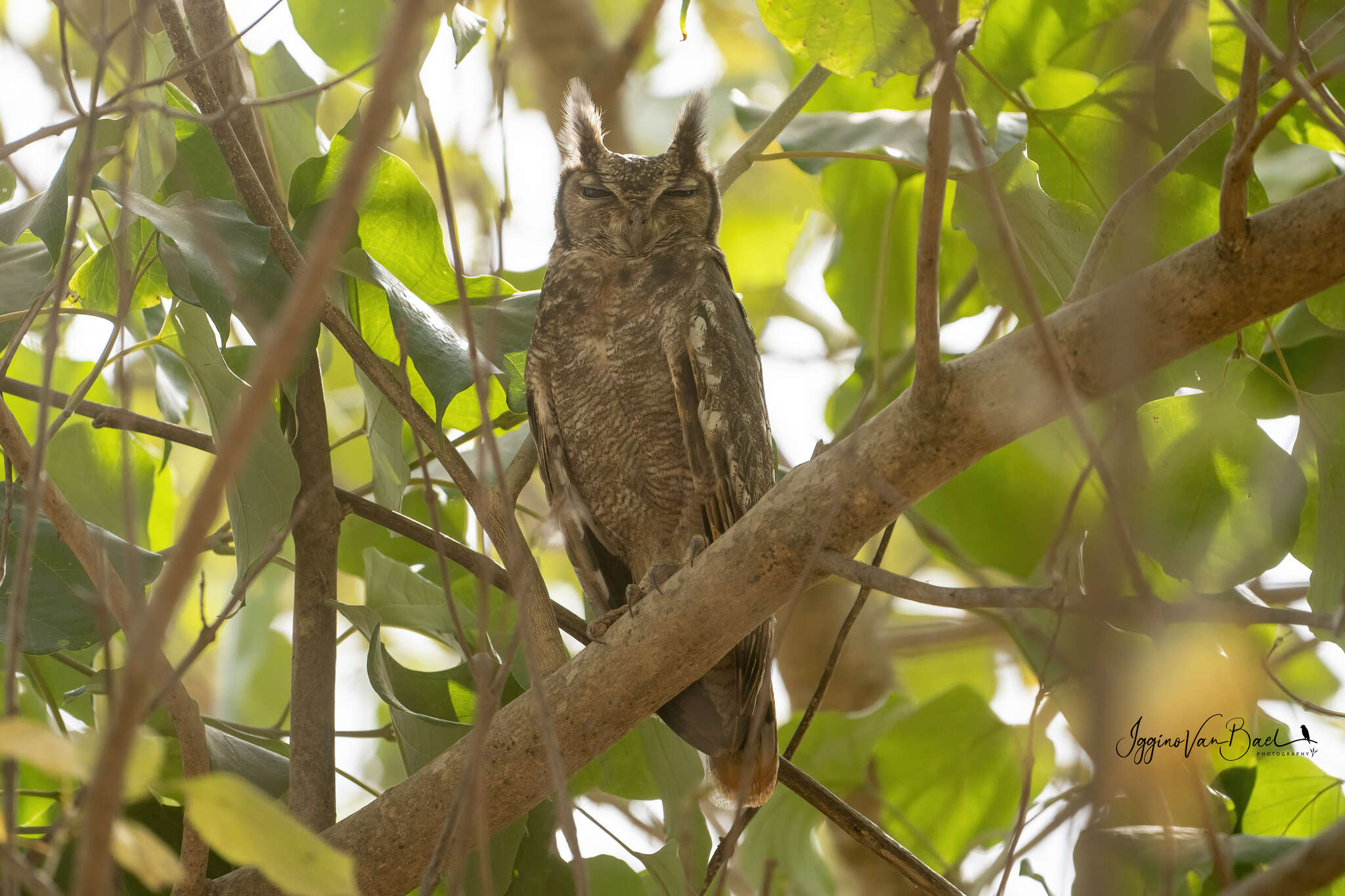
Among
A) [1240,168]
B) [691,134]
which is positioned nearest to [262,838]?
[1240,168]

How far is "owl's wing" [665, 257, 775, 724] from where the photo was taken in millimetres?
2246

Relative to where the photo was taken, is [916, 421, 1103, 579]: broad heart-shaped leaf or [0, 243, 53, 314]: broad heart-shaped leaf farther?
[916, 421, 1103, 579]: broad heart-shaped leaf

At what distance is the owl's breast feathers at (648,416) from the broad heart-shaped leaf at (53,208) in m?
1.11

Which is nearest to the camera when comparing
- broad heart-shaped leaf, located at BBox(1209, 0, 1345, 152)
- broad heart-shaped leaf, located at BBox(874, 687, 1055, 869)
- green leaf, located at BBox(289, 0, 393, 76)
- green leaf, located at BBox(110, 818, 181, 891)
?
green leaf, located at BBox(110, 818, 181, 891)

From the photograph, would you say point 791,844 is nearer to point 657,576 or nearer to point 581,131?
point 657,576

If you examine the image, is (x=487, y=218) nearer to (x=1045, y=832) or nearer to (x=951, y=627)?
(x=1045, y=832)

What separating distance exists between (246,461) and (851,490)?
939mm

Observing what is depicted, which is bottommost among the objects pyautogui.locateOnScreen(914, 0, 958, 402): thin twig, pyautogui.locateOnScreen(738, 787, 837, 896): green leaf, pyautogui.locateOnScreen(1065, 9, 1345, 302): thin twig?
pyautogui.locateOnScreen(738, 787, 837, 896): green leaf

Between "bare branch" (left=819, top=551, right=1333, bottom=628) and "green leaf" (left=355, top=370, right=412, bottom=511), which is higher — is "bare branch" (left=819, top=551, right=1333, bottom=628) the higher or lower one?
the lower one

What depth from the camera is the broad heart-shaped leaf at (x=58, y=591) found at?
161 centimetres

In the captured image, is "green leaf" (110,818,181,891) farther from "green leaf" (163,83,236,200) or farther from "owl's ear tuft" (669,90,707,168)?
"owl's ear tuft" (669,90,707,168)

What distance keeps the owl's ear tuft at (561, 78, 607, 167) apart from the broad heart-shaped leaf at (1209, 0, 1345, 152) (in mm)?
1555

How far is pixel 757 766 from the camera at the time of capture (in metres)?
2.08

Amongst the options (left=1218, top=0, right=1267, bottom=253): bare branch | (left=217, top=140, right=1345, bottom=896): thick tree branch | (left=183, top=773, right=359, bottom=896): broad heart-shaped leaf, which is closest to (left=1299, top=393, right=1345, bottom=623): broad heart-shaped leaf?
(left=217, top=140, right=1345, bottom=896): thick tree branch
